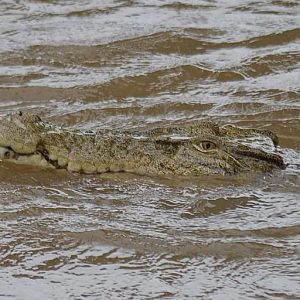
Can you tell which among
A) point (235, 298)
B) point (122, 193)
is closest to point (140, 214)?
point (122, 193)

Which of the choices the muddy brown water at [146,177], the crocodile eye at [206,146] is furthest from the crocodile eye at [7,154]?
the crocodile eye at [206,146]

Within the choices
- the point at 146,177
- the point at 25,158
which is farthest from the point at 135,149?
the point at 25,158

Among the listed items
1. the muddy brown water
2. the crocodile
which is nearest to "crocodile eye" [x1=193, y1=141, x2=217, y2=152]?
the crocodile

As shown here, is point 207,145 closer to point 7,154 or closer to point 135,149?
point 135,149

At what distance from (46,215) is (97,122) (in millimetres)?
2165

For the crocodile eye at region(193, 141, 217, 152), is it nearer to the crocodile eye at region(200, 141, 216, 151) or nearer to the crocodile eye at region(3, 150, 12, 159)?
the crocodile eye at region(200, 141, 216, 151)

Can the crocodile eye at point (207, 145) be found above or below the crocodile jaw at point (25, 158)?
below

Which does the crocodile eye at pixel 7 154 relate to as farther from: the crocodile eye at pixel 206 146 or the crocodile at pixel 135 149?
the crocodile eye at pixel 206 146

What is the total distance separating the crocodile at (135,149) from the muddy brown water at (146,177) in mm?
89

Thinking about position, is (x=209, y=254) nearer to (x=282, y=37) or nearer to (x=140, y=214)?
(x=140, y=214)

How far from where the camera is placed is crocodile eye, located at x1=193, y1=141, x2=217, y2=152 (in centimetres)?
671

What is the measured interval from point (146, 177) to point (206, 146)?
429 millimetres

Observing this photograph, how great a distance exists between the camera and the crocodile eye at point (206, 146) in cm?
671

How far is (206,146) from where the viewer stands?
6719 millimetres
